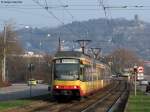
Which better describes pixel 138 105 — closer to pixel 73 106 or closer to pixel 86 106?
pixel 86 106

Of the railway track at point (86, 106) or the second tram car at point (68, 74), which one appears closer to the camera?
the railway track at point (86, 106)

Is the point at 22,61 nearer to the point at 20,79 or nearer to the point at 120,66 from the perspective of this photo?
the point at 20,79

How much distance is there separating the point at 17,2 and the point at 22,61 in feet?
283

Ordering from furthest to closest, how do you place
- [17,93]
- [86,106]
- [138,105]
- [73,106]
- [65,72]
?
[17,93], [65,72], [86,106], [73,106], [138,105]

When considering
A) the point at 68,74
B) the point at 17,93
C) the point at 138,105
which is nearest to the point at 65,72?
the point at 68,74

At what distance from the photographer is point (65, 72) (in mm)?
40406

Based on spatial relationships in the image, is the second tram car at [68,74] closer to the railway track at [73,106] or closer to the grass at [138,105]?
the railway track at [73,106]

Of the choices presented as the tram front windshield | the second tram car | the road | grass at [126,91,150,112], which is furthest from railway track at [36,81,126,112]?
the road

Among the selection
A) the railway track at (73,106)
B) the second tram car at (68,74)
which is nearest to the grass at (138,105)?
the railway track at (73,106)

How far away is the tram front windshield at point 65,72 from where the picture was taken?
40312 mm

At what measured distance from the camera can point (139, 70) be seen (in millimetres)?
53000

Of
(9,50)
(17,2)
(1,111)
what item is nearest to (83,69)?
(17,2)

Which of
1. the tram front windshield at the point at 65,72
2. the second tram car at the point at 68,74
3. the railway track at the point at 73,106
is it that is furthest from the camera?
the tram front windshield at the point at 65,72

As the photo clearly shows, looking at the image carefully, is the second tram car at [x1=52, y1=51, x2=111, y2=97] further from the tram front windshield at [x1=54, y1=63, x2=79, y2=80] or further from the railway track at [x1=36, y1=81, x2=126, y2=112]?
the railway track at [x1=36, y1=81, x2=126, y2=112]
